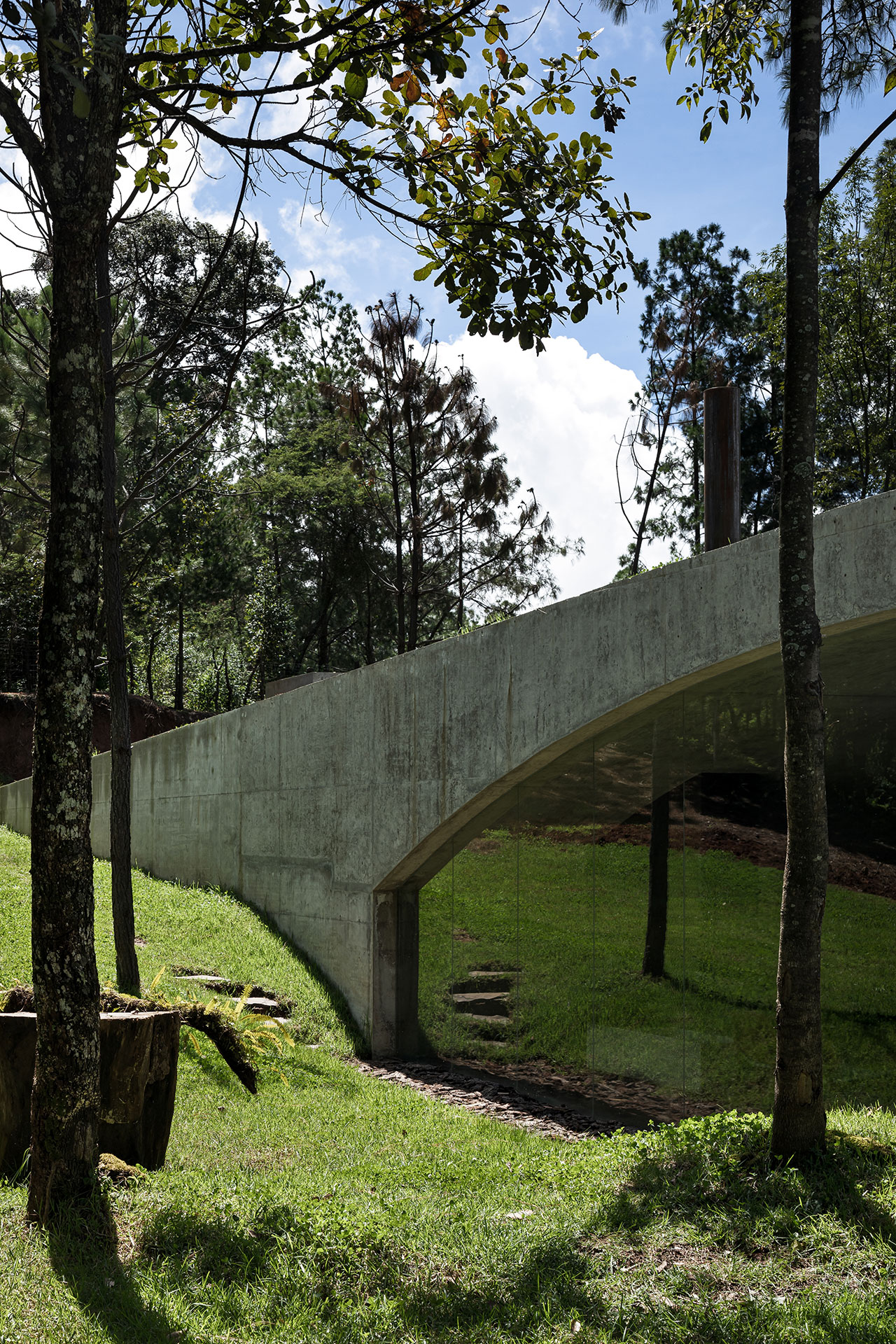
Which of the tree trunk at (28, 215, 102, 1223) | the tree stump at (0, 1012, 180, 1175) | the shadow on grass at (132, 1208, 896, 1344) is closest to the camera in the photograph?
the shadow on grass at (132, 1208, 896, 1344)

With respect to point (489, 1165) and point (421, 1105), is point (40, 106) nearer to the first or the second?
point (489, 1165)

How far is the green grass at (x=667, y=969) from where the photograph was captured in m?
6.80

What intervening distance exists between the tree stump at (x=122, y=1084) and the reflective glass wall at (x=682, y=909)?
379 cm

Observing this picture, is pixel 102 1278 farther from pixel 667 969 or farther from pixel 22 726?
pixel 22 726

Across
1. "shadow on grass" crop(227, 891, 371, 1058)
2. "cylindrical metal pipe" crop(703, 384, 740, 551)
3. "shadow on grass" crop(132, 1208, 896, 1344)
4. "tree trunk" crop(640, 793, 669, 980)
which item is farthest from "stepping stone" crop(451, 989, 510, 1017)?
"shadow on grass" crop(132, 1208, 896, 1344)

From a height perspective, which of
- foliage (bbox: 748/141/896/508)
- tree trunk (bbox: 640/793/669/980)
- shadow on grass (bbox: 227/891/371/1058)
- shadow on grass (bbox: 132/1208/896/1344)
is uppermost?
foliage (bbox: 748/141/896/508)

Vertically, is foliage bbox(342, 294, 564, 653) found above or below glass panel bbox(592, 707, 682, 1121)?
above

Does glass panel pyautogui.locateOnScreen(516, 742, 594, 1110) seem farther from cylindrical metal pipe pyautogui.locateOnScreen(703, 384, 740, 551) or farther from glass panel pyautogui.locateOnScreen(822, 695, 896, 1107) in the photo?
glass panel pyautogui.locateOnScreen(822, 695, 896, 1107)

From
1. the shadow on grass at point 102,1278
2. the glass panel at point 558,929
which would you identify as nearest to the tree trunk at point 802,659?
the shadow on grass at point 102,1278

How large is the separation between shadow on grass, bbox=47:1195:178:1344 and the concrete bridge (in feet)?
16.3

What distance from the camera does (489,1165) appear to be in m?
6.48

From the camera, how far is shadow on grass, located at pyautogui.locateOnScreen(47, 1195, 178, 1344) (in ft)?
12.1

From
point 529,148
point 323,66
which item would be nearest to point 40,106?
point 323,66

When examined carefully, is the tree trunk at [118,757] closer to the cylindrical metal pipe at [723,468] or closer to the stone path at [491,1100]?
the stone path at [491,1100]
